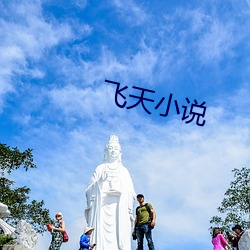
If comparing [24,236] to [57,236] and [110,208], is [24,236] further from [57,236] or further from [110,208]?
[110,208]

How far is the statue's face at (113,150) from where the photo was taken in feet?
49.7

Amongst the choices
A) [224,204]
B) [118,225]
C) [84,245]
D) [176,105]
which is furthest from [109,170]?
[224,204]

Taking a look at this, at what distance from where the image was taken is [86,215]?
48.4 ft

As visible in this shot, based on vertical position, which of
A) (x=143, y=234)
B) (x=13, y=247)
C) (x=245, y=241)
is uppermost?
(x=143, y=234)

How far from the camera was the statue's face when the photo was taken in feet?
49.7

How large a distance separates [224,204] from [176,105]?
1012 cm

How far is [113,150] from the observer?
15172mm

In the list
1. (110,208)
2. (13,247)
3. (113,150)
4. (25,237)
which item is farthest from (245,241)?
(113,150)

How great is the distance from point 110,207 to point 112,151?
5.86 ft

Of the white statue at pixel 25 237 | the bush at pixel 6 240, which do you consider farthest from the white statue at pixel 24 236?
the bush at pixel 6 240

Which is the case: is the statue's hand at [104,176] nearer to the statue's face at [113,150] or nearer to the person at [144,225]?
the statue's face at [113,150]

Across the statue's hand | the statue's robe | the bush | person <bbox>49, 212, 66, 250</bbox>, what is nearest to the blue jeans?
person <bbox>49, 212, 66, 250</bbox>

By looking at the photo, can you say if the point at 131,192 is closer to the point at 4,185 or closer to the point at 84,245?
the point at 84,245

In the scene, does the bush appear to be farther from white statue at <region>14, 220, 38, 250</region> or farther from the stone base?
the stone base
